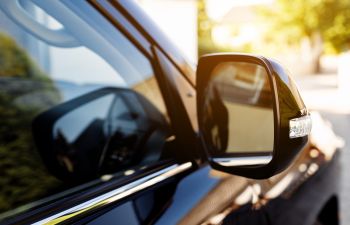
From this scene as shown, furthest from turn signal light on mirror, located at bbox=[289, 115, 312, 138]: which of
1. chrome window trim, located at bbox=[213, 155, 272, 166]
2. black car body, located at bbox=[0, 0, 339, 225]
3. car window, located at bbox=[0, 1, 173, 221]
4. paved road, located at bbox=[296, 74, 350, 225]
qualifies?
paved road, located at bbox=[296, 74, 350, 225]

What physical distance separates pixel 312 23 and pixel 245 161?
92.9ft

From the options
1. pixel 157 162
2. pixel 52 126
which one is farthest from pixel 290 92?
pixel 52 126

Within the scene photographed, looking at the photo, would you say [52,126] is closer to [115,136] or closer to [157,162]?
[115,136]

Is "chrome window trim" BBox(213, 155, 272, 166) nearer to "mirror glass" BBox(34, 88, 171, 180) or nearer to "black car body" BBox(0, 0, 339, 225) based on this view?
"black car body" BBox(0, 0, 339, 225)

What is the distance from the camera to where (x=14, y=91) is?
2480 mm

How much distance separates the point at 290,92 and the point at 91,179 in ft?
2.96

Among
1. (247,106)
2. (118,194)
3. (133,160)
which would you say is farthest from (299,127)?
(247,106)

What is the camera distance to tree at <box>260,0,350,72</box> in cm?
2773

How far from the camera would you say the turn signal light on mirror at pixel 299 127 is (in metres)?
1.14

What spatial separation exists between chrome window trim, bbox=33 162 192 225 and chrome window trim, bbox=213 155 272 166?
0.46 ft

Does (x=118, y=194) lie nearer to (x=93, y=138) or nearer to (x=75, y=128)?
(x=93, y=138)

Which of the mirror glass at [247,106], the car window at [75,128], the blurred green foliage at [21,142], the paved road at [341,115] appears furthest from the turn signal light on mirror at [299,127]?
the paved road at [341,115]

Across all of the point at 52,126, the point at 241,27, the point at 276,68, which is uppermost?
the point at 276,68

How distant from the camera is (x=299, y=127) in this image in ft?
3.80
